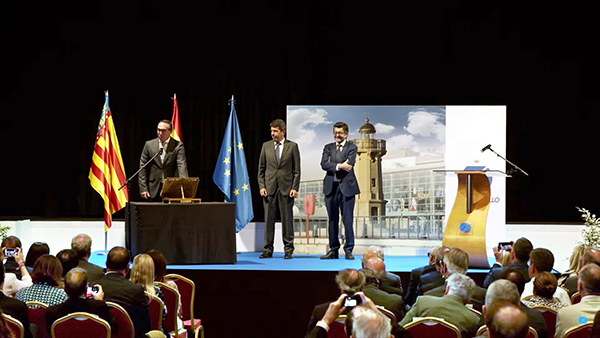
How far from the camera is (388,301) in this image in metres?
4.56

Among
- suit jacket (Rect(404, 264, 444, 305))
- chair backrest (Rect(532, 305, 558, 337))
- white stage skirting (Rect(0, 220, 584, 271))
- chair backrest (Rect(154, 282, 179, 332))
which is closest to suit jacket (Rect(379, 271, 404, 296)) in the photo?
suit jacket (Rect(404, 264, 444, 305))

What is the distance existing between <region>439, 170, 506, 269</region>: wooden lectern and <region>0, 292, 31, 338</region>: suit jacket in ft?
15.1

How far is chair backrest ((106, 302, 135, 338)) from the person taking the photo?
4.25 m

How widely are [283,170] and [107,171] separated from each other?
7.28 ft

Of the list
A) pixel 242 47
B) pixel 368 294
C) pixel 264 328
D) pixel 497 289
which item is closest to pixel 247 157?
pixel 242 47

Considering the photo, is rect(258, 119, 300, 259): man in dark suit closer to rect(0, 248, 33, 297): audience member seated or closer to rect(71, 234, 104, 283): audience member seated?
rect(71, 234, 104, 283): audience member seated

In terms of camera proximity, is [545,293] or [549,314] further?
[545,293]

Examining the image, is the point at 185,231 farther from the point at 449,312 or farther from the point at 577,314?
the point at 577,314

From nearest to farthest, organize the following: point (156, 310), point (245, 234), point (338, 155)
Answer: point (156, 310) < point (338, 155) < point (245, 234)

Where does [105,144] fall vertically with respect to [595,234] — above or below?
above

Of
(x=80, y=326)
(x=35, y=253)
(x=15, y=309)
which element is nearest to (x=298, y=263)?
(x=35, y=253)

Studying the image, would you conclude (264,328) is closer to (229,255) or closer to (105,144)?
(229,255)

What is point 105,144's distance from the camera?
897 centimetres

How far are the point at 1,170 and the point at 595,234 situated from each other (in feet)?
26.3
